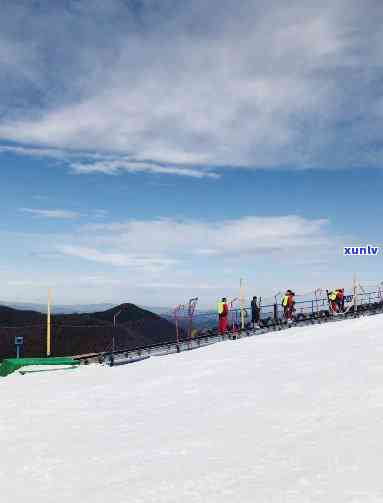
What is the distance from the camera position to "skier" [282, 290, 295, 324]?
2353cm

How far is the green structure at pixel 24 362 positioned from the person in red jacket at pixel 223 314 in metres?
6.26

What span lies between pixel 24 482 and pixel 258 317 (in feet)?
59.0

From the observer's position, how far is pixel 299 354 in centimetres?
1423

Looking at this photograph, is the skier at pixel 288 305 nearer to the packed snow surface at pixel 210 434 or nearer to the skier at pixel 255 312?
the skier at pixel 255 312

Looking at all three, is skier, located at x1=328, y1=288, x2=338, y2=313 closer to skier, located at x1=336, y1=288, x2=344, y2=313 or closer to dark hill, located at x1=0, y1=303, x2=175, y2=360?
skier, located at x1=336, y1=288, x2=344, y2=313

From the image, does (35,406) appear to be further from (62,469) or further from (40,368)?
(40,368)

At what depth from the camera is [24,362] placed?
19.0 m

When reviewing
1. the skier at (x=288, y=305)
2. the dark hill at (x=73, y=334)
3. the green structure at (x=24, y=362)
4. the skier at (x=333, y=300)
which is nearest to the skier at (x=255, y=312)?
the skier at (x=288, y=305)

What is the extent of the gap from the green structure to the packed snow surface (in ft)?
14.9

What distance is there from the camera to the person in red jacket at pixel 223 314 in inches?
860

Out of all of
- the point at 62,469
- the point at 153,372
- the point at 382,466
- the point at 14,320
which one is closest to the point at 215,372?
the point at 153,372

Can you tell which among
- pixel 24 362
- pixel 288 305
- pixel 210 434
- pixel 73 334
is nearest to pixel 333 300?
pixel 288 305

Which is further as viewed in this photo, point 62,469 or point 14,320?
point 14,320

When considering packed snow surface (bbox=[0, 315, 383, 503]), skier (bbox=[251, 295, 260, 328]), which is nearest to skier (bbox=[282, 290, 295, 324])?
skier (bbox=[251, 295, 260, 328])
